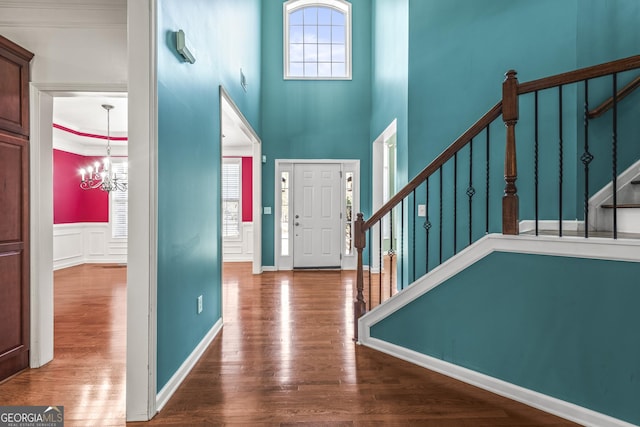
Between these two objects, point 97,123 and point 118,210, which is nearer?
point 97,123

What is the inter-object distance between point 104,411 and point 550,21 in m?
4.78

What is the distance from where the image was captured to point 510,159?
6.54ft

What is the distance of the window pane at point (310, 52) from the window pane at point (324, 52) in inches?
3.1

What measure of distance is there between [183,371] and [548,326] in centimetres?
234

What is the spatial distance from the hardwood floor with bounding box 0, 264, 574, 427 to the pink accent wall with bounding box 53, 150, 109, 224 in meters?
3.94

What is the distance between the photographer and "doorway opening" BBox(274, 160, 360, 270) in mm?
6242

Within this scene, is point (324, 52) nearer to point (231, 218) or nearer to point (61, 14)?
point (231, 218)

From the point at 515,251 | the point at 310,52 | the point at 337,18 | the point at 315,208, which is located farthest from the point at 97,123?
the point at 515,251

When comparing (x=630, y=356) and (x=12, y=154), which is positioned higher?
(x=12, y=154)

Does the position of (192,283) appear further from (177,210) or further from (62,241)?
(62,241)

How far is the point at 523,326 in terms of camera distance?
1955 mm

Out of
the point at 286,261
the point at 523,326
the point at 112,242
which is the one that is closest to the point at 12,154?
the point at 523,326

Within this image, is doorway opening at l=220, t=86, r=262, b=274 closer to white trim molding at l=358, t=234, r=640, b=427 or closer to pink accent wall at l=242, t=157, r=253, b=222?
pink accent wall at l=242, t=157, r=253, b=222

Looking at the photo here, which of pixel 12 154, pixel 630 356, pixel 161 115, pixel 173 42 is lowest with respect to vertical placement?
pixel 630 356
